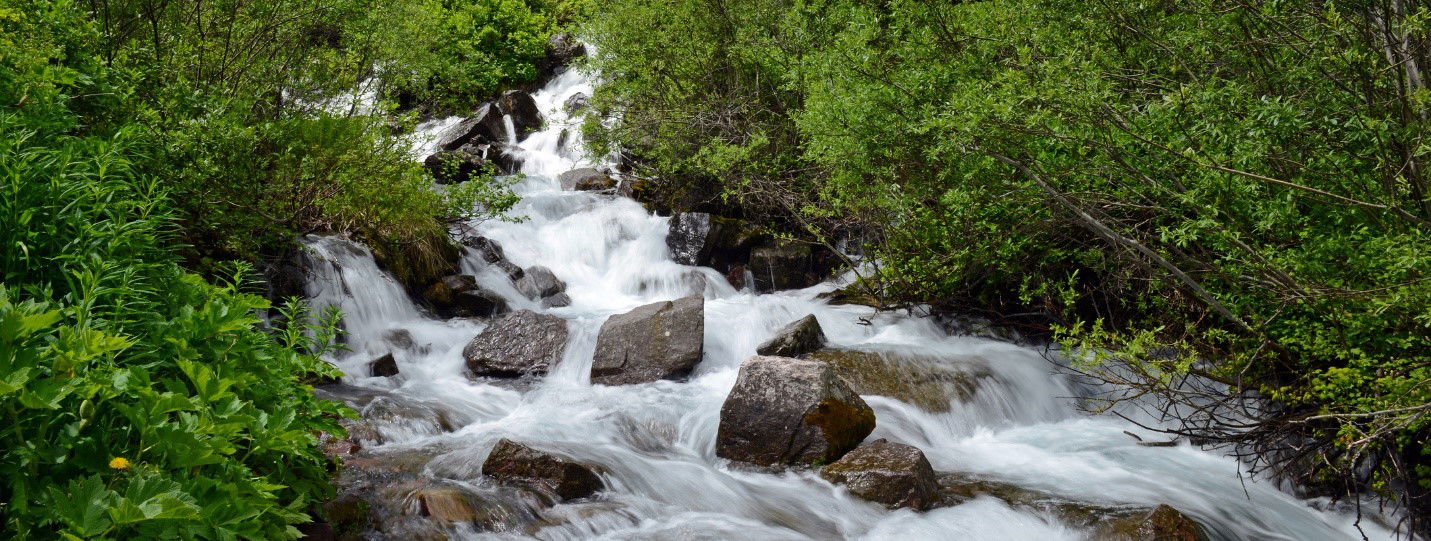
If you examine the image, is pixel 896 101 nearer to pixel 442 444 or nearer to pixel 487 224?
pixel 442 444

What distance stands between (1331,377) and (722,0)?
11.3 meters

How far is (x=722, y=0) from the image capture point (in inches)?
571

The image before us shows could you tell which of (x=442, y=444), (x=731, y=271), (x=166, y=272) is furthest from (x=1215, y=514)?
(x=731, y=271)

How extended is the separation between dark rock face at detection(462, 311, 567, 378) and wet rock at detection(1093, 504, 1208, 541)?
6304 mm

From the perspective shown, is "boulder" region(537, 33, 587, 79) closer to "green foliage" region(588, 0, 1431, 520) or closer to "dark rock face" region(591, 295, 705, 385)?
"green foliage" region(588, 0, 1431, 520)

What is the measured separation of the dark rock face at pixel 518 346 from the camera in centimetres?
957

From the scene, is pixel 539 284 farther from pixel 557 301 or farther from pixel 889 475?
pixel 889 475

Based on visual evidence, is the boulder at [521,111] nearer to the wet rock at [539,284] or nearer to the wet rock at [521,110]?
the wet rock at [521,110]

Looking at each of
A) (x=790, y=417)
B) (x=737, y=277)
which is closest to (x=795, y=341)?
(x=790, y=417)

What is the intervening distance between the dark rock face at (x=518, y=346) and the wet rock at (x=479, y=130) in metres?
9.21

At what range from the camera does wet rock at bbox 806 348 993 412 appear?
8.46 meters

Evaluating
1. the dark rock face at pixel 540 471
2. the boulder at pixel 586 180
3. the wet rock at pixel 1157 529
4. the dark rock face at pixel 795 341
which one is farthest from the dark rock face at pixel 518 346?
the boulder at pixel 586 180

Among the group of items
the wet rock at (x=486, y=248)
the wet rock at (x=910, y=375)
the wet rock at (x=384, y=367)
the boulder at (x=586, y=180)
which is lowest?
the wet rock at (x=910, y=375)

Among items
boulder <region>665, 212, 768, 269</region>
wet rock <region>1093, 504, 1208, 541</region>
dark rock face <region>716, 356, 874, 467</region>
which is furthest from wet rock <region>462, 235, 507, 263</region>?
wet rock <region>1093, 504, 1208, 541</region>
